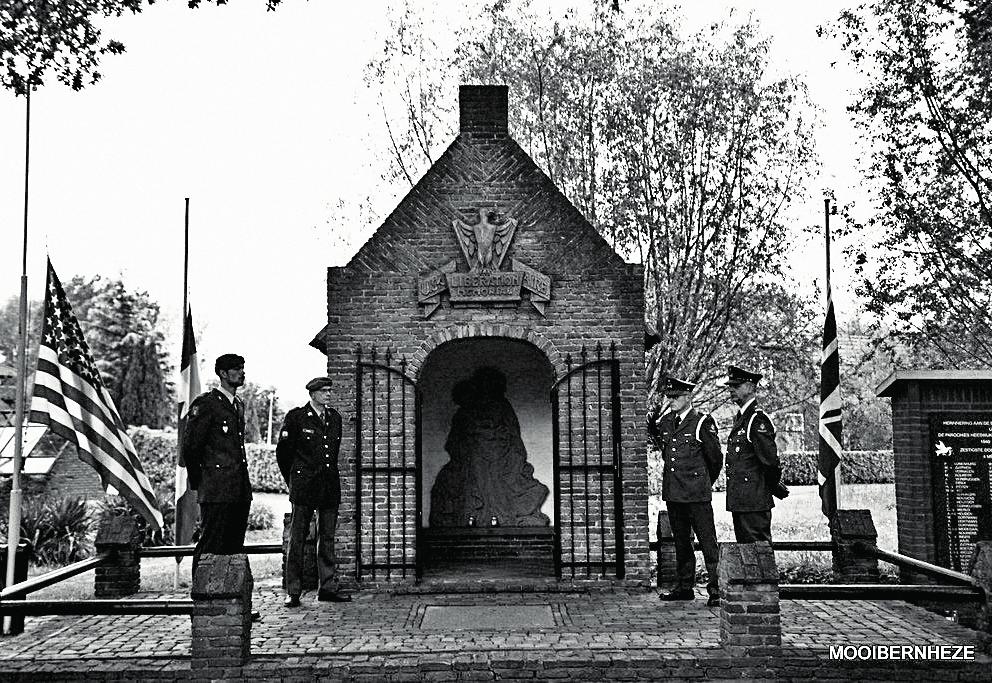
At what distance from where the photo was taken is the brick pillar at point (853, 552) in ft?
35.2

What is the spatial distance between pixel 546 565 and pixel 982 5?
9.38 metres

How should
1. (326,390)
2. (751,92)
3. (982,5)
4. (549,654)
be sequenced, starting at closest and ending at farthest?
1. (549,654)
2. (326,390)
3. (982,5)
4. (751,92)

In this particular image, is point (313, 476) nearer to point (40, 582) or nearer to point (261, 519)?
point (40, 582)

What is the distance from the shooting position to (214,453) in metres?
8.60

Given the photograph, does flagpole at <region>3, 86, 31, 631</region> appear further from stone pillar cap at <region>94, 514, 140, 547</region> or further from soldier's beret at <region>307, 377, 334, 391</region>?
soldier's beret at <region>307, 377, 334, 391</region>

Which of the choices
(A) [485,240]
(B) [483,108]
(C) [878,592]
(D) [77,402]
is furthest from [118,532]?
(C) [878,592]

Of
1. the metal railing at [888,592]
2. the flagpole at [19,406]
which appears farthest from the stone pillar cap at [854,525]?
the flagpole at [19,406]

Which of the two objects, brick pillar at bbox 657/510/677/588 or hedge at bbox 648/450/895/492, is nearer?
brick pillar at bbox 657/510/677/588

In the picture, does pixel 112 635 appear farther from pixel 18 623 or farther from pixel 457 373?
pixel 457 373

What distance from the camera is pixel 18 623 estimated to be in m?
8.92

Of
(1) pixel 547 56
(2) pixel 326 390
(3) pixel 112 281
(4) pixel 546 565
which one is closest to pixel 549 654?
(2) pixel 326 390

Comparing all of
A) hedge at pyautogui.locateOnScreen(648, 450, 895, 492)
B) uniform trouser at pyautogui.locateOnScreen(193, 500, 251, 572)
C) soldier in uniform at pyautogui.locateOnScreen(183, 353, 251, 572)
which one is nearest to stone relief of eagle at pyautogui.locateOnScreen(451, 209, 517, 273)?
soldier in uniform at pyautogui.locateOnScreen(183, 353, 251, 572)

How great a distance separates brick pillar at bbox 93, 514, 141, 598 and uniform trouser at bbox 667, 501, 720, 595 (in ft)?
19.9

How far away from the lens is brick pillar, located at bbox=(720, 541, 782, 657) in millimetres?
7418
